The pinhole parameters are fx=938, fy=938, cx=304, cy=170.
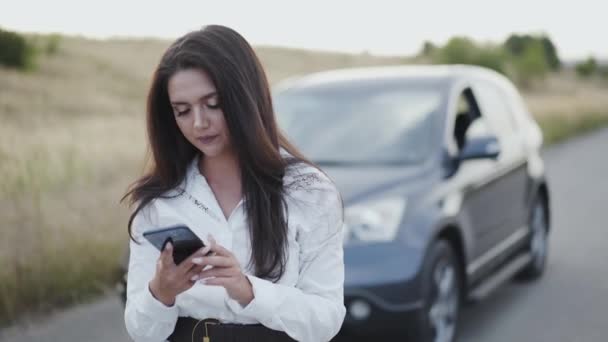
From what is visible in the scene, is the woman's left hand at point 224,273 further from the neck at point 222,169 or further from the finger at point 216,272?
the neck at point 222,169

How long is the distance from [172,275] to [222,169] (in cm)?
37

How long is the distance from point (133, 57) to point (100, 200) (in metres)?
51.7

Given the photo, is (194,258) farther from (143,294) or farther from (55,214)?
(55,214)

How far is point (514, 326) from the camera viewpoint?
582cm

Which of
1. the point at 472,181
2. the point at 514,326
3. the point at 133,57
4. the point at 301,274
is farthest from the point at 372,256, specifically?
the point at 133,57

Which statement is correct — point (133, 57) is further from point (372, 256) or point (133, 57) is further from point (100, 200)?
point (372, 256)

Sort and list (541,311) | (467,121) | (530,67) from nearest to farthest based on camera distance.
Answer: (467,121), (541,311), (530,67)

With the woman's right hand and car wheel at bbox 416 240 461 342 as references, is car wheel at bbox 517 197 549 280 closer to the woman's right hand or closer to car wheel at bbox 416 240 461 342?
car wheel at bbox 416 240 461 342

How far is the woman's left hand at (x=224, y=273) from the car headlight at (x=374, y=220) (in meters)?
2.75

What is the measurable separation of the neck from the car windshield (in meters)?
3.29

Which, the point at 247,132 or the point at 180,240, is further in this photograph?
the point at 247,132

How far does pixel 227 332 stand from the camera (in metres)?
2.10

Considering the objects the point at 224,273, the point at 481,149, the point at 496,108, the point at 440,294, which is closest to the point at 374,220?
the point at 440,294

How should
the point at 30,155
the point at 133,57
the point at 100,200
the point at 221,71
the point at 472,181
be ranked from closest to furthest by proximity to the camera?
the point at 221,71, the point at 472,181, the point at 30,155, the point at 100,200, the point at 133,57
